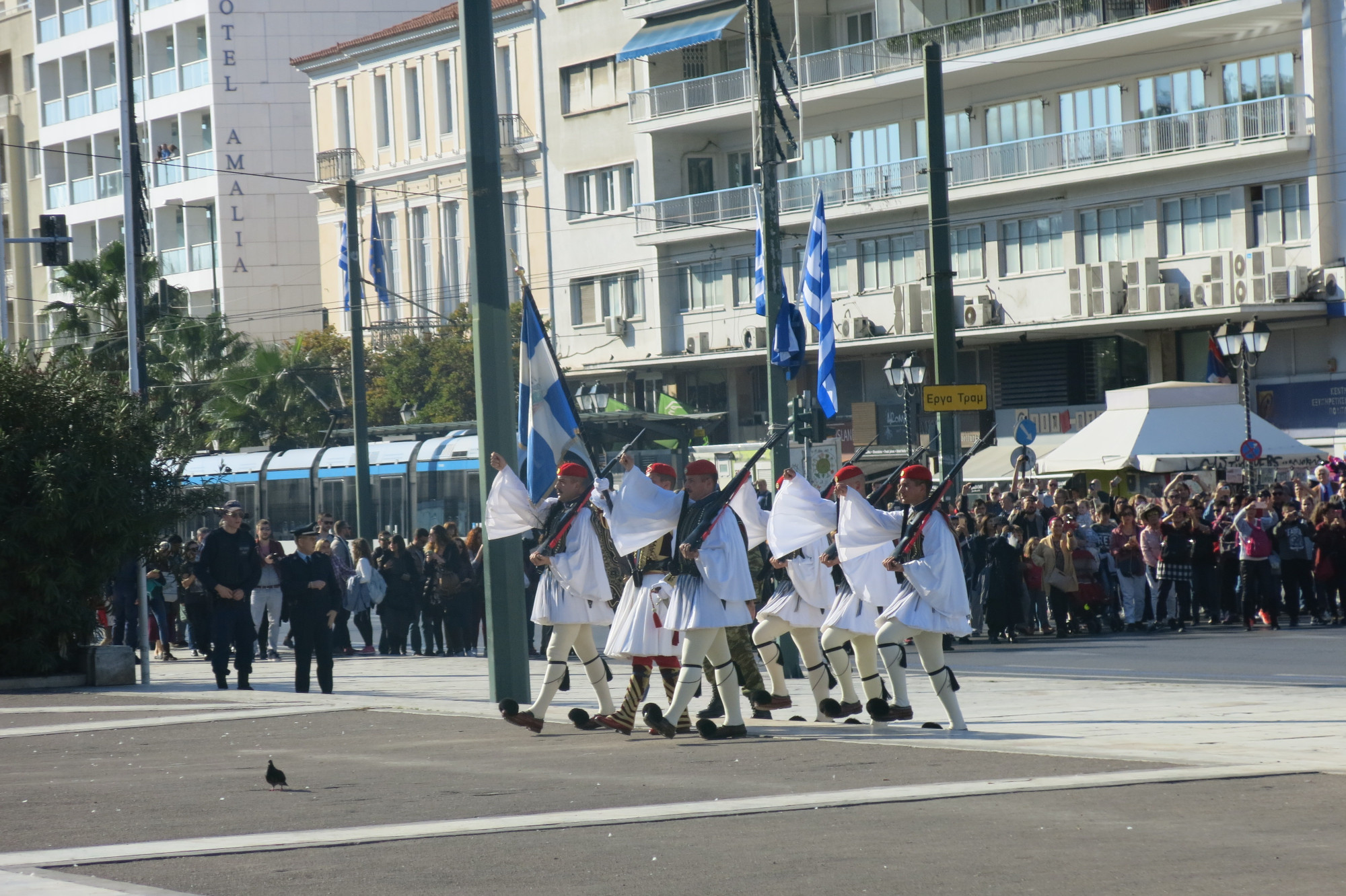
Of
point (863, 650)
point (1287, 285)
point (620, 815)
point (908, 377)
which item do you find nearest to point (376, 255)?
point (908, 377)

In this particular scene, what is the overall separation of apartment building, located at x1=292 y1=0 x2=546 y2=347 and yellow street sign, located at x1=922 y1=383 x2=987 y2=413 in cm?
3433

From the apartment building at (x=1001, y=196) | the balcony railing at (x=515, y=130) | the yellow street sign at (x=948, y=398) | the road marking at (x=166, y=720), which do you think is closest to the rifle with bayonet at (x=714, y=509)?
the road marking at (x=166, y=720)

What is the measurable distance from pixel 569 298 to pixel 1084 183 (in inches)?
698

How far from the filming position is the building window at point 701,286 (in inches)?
2023

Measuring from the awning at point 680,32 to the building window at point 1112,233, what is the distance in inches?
433

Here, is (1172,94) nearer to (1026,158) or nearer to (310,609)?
(1026,158)

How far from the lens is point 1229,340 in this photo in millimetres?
29812

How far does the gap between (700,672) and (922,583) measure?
1.57m

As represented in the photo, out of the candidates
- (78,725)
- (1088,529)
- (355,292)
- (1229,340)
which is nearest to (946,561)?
(78,725)

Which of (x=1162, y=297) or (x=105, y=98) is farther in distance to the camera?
(x=105, y=98)

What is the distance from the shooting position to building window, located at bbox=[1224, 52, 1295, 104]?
3900cm

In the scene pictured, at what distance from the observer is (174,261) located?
230ft

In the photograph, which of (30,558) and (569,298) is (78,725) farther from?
(569,298)

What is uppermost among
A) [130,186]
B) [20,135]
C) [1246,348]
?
[20,135]
